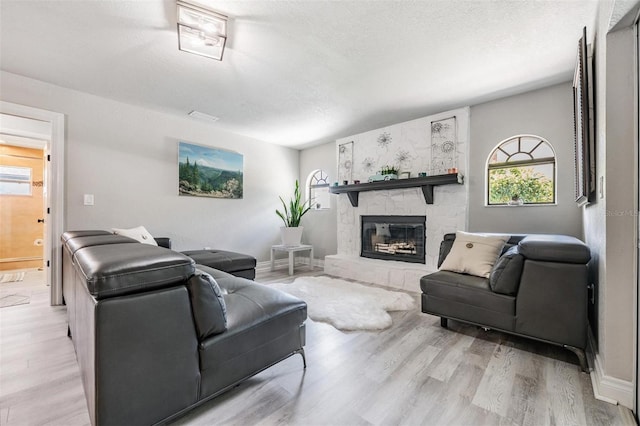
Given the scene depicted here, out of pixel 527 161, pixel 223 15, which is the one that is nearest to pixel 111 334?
pixel 223 15

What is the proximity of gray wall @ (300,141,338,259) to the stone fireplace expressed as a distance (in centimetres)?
30

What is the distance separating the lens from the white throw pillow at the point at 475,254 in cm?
239

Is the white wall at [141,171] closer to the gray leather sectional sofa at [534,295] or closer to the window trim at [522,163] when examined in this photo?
the gray leather sectional sofa at [534,295]

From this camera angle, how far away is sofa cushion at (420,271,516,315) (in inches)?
82.3

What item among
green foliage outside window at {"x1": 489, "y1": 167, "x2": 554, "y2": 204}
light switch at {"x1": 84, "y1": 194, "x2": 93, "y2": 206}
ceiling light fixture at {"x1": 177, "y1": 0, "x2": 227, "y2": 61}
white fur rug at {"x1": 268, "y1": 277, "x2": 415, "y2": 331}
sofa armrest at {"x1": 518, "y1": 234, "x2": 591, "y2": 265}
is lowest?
white fur rug at {"x1": 268, "y1": 277, "x2": 415, "y2": 331}

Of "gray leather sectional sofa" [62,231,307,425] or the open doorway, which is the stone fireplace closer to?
"gray leather sectional sofa" [62,231,307,425]

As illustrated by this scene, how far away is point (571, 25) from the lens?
2.09 m

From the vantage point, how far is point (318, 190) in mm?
5695

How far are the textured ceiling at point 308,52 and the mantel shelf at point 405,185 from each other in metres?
0.99

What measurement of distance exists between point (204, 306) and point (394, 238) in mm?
3609

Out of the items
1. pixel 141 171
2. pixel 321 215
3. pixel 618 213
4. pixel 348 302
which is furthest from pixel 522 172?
pixel 141 171

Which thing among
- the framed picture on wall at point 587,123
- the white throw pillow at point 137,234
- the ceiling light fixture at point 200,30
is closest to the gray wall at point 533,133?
the framed picture on wall at point 587,123

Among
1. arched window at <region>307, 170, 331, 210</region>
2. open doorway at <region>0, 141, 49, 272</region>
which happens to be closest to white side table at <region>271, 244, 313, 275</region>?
Result: arched window at <region>307, 170, 331, 210</region>

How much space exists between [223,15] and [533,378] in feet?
10.6
